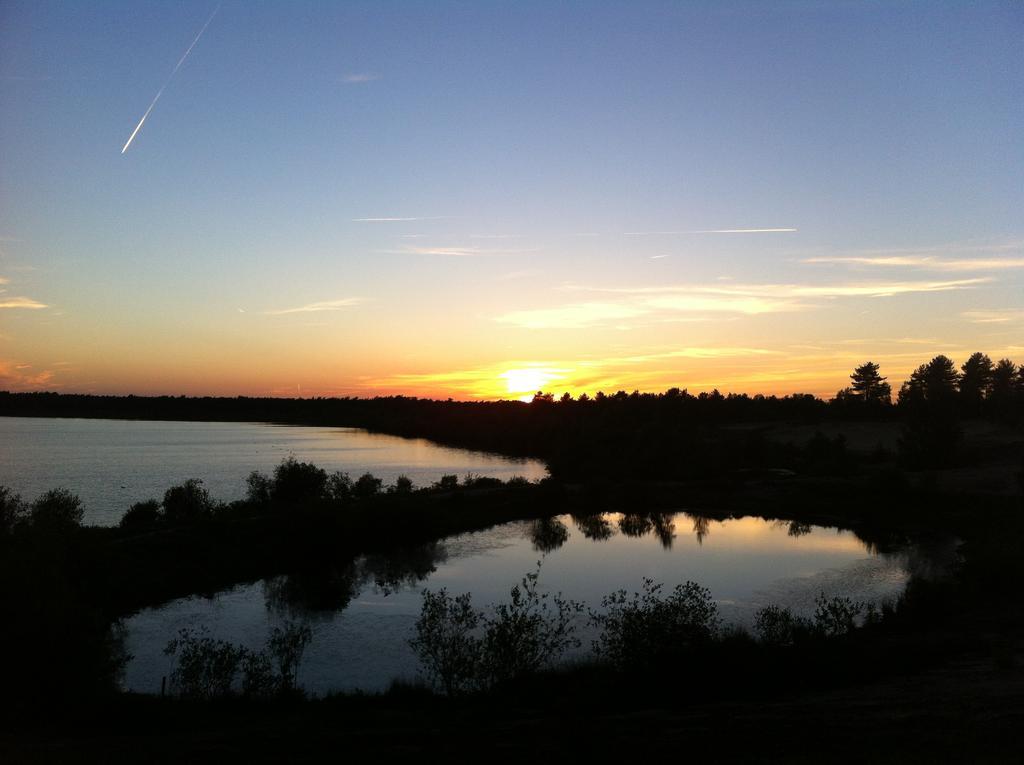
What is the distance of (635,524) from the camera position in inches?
1858

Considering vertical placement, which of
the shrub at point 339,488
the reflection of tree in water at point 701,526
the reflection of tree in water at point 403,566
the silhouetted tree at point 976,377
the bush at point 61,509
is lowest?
the reflection of tree in water at point 701,526

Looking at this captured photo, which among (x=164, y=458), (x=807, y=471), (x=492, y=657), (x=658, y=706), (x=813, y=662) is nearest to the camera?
(x=658, y=706)

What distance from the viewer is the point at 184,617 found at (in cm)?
2516

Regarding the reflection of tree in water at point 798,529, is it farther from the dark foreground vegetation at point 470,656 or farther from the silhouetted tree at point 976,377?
the silhouetted tree at point 976,377

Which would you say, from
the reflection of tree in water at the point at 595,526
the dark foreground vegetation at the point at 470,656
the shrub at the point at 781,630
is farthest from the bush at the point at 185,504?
the shrub at the point at 781,630

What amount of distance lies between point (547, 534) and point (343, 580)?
14.7 m

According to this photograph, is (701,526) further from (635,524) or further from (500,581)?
(500,581)

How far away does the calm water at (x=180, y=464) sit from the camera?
1987 inches

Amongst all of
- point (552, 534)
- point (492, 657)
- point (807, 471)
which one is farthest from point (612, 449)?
point (492, 657)

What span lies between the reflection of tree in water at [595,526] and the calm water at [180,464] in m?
17.7

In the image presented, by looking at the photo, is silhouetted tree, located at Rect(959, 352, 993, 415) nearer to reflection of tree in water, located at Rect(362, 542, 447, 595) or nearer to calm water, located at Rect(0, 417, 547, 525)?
calm water, located at Rect(0, 417, 547, 525)

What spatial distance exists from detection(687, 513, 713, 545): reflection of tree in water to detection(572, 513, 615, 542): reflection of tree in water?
16.3ft

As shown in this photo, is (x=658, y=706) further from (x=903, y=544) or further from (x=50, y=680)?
(x=903, y=544)

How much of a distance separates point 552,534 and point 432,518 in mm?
6973
